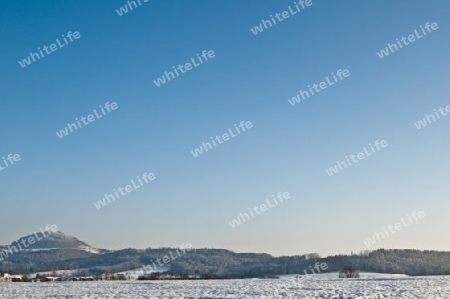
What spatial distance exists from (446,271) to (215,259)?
214ft

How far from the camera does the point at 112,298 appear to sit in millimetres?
24047

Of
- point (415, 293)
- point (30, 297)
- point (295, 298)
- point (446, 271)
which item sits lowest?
point (446, 271)

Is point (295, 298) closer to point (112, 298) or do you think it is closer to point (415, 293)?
point (415, 293)

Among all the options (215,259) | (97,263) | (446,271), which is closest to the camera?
(446,271)

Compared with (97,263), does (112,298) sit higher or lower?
lower

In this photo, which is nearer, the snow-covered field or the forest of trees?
the snow-covered field

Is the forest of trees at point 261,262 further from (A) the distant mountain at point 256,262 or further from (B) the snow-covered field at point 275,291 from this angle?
(B) the snow-covered field at point 275,291

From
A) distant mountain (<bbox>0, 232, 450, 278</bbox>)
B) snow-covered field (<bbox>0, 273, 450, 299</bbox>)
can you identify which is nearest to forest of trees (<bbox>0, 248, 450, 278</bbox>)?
distant mountain (<bbox>0, 232, 450, 278</bbox>)

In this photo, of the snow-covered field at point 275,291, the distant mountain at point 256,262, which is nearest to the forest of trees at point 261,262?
the distant mountain at point 256,262

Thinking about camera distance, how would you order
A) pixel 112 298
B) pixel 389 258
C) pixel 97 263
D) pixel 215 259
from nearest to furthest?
pixel 112 298 < pixel 389 258 < pixel 215 259 < pixel 97 263

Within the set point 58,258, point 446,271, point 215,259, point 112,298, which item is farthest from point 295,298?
point 58,258

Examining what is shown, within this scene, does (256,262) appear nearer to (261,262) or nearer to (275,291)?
(261,262)

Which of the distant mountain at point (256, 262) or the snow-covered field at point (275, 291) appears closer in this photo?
the snow-covered field at point (275, 291)

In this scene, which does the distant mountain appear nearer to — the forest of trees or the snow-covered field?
the forest of trees
